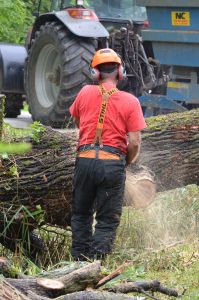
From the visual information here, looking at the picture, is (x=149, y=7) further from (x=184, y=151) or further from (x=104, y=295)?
(x=104, y=295)

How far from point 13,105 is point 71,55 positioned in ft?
9.57

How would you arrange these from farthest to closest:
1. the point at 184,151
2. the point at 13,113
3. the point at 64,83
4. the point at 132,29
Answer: the point at 13,113 → the point at 132,29 → the point at 64,83 → the point at 184,151

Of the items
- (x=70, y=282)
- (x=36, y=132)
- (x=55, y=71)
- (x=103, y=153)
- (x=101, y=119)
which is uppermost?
(x=55, y=71)

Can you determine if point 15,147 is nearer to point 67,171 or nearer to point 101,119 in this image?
point 101,119

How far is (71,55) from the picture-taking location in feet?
36.0

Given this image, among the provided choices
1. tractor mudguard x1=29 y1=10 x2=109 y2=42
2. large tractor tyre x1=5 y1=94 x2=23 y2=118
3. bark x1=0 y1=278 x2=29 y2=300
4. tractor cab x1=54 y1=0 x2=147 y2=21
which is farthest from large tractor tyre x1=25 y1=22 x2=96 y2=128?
bark x1=0 y1=278 x2=29 y2=300

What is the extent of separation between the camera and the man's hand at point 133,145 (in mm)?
6121

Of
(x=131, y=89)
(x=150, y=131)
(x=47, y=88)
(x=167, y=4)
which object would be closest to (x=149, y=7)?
(x=167, y=4)

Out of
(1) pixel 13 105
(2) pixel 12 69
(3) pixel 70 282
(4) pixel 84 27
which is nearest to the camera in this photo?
(3) pixel 70 282

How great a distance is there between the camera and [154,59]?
11.6 metres

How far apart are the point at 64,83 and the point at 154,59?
1.40 m

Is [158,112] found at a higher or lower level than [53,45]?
lower

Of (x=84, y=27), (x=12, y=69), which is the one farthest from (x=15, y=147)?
(x=12, y=69)

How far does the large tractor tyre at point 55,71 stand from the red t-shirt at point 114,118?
4022 mm
